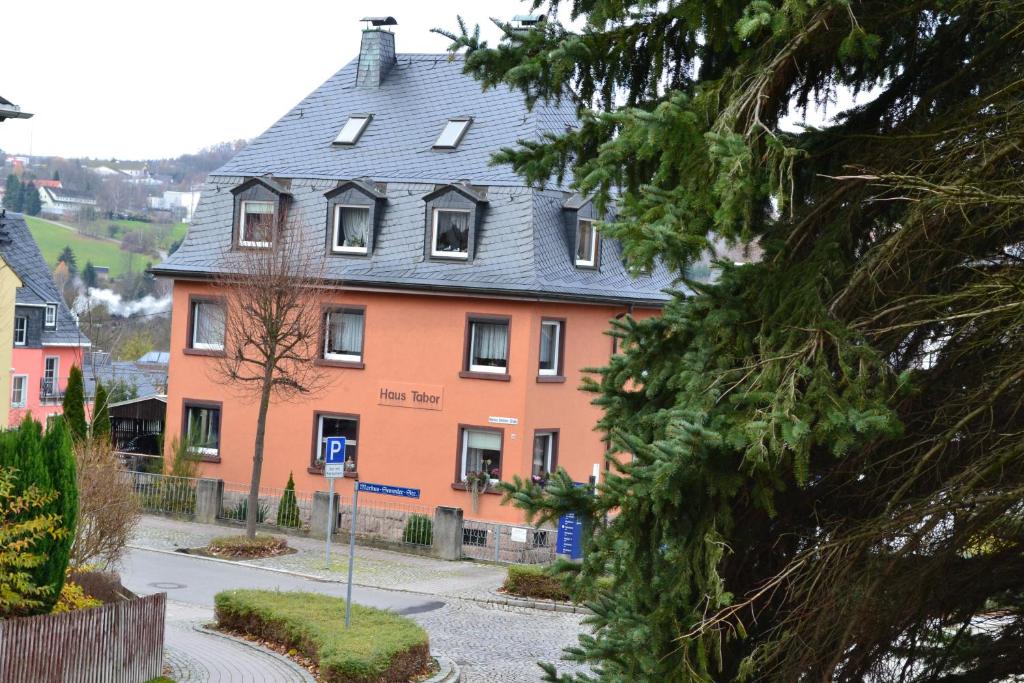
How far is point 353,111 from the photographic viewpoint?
35.8 m

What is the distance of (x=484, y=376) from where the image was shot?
3069 centimetres

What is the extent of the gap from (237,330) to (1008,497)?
24423 millimetres

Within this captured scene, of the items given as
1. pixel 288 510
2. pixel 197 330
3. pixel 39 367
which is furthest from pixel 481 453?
pixel 39 367

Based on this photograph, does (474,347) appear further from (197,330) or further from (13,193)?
(13,193)

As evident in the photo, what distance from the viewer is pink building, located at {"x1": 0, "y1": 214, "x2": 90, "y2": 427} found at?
5653 cm

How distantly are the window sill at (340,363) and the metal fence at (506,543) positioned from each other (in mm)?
5435

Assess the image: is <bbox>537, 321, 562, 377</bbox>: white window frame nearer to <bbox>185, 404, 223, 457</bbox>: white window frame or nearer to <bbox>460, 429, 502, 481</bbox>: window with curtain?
<bbox>460, 429, 502, 481</bbox>: window with curtain

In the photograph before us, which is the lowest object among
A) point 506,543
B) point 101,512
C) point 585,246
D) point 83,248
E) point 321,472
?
point 506,543

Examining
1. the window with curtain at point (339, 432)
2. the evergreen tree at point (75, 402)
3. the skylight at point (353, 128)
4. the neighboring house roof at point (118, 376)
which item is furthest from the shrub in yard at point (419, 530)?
the neighboring house roof at point (118, 376)

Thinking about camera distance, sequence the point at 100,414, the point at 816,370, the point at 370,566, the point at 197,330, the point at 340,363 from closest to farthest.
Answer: the point at 816,370, the point at 370,566, the point at 340,363, the point at 197,330, the point at 100,414

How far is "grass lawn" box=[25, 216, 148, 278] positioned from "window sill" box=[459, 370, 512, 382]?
10321cm

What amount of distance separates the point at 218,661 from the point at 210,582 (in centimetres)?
753

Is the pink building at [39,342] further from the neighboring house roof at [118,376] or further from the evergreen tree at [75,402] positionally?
the evergreen tree at [75,402]

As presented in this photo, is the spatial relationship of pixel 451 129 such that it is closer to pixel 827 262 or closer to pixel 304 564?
pixel 304 564
